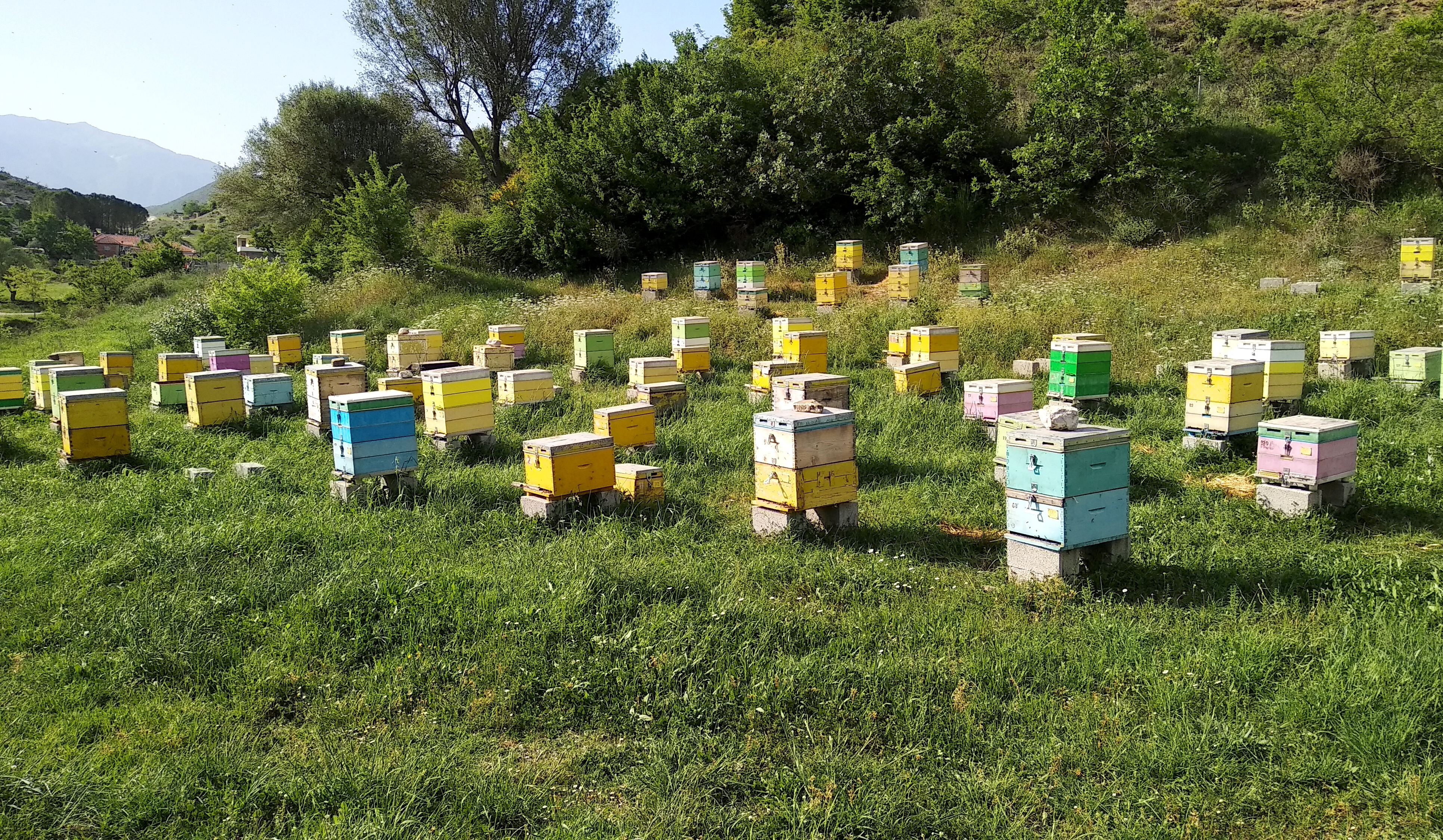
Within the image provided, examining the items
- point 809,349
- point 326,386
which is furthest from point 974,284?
point 326,386

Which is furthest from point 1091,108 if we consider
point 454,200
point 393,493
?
point 454,200

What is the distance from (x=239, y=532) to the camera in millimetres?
6410

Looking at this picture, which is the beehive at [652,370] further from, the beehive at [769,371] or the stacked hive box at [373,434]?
the stacked hive box at [373,434]

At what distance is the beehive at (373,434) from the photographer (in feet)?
24.5

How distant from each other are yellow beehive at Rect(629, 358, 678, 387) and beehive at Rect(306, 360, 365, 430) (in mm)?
3268

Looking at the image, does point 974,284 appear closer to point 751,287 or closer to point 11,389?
point 751,287

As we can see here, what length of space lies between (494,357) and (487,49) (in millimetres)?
22028

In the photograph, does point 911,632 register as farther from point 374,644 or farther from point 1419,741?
point 374,644

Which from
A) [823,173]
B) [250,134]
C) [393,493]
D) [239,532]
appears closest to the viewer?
[239,532]

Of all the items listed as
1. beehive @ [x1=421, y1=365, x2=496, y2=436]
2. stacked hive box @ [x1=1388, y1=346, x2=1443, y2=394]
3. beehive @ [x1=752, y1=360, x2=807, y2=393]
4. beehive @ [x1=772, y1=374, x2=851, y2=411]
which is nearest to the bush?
beehive @ [x1=421, y1=365, x2=496, y2=436]

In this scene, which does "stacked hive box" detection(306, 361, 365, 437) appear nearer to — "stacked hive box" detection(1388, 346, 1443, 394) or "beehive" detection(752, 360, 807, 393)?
"beehive" detection(752, 360, 807, 393)

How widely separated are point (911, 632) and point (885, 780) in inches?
51.4

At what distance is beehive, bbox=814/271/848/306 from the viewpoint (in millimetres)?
16141

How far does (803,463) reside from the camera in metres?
6.46
